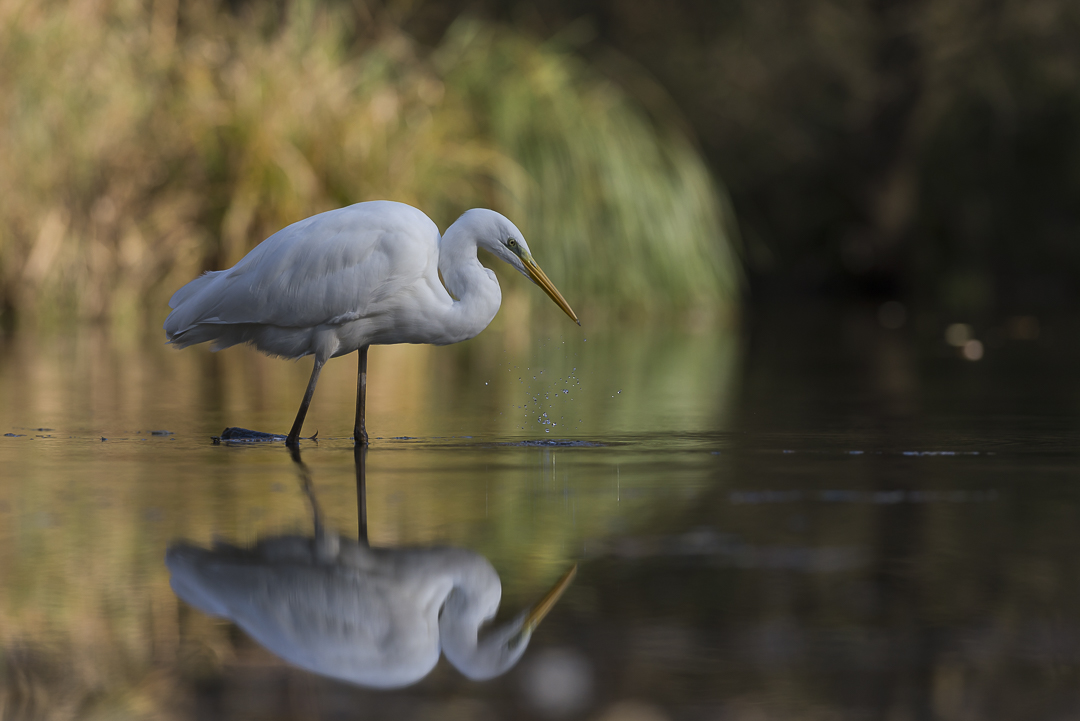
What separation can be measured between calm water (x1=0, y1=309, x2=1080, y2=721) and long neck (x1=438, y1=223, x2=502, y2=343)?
0.36 m

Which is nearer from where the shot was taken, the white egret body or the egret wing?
the white egret body

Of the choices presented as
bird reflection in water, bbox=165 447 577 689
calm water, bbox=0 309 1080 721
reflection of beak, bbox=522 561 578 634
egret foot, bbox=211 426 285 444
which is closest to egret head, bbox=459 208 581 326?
calm water, bbox=0 309 1080 721

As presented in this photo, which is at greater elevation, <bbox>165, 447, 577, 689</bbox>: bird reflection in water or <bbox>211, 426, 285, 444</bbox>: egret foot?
<bbox>211, 426, 285, 444</bbox>: egret foot

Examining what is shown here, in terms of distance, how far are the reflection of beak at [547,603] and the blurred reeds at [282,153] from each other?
26.7 feet

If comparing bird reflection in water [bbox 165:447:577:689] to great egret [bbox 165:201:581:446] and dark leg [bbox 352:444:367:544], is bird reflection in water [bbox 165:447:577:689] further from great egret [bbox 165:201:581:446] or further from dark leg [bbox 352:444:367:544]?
great egret [bbox 165:201:581:446]

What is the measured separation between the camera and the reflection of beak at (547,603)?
2.24m

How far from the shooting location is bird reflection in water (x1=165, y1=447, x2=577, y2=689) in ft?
6.85

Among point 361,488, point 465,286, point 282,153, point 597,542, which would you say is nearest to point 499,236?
point 465,286

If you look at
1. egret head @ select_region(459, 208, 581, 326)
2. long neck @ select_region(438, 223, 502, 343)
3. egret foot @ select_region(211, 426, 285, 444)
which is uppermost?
egret head @ select_region(459, 208, 581, 326)

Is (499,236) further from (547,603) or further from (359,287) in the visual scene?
(547,603)

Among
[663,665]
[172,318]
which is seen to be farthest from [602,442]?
[663,665]

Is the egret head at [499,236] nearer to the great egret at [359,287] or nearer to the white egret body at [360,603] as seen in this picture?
the great egret at [359,287]

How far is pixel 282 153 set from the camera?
10.6 m

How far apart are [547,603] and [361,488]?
1255 mm
